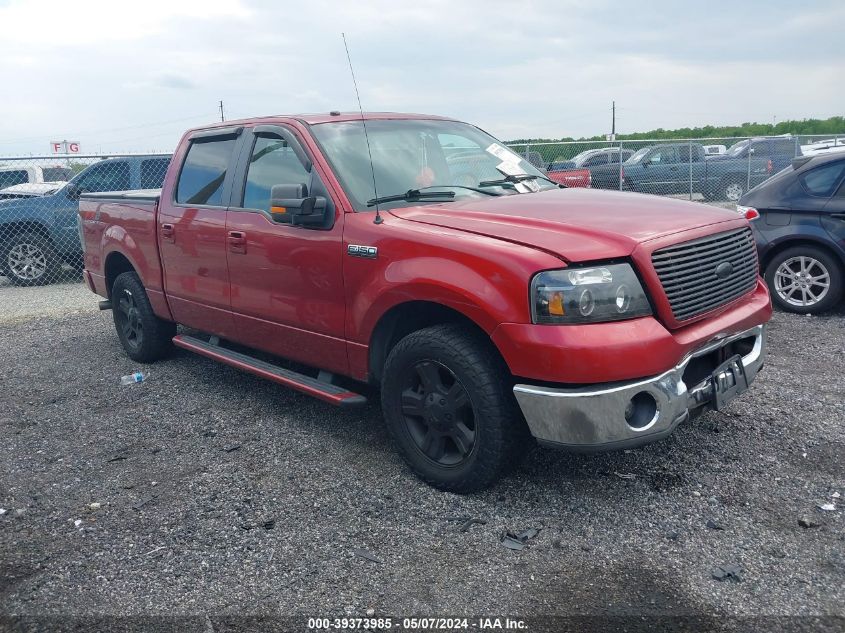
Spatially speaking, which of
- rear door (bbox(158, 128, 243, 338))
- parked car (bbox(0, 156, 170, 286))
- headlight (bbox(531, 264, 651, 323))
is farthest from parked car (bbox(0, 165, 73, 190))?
headlight (bbox(531, 264, 651, 323))

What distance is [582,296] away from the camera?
3.22 metres

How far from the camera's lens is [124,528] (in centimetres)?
361

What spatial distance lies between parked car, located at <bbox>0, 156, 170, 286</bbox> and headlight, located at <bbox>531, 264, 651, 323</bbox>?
385 inches

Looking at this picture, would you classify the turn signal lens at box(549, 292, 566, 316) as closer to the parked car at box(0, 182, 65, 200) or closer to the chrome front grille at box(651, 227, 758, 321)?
the chrome front grille at box(651, 227, 758, 321)

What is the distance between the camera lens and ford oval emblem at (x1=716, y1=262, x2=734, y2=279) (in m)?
3.68

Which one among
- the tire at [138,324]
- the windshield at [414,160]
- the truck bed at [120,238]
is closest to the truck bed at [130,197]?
the truck bed at [120,238]

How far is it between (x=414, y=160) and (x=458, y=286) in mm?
1347

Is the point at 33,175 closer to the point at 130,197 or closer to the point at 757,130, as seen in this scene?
the point at 130,197

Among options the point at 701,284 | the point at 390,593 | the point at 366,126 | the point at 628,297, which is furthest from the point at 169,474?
the point at 701,284

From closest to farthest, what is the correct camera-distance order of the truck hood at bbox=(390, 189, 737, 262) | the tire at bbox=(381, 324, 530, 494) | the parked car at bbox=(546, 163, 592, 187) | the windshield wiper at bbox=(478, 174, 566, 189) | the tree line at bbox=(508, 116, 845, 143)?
the truck hood at bbox=(390, 189, 737, 262)
the tire at bbox=(381, 324, 530, 494)
the windshield wiper at bbox=(478, 174, 566, 189)
the parked car at bbox=(546, 163, 592, 187)
the tree line at bbox=(508, 116, 845, 143)

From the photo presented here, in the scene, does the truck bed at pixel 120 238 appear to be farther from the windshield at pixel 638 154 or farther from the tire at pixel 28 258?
the windshield at pixel 638 154

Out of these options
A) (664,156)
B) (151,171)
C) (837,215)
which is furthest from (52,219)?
(664,156)

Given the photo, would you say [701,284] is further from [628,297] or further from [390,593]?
[390,593]

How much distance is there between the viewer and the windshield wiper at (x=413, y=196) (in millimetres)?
4180
